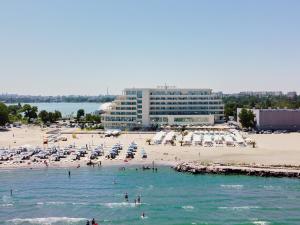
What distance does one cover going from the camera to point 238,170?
54.9m

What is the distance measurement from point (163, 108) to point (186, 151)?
3807 cm

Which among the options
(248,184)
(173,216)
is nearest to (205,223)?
(173,216)

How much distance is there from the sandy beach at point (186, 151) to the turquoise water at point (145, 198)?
18.1 ft

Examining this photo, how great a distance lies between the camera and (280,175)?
174 ft

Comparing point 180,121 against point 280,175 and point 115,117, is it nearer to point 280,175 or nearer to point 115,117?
point 115,117

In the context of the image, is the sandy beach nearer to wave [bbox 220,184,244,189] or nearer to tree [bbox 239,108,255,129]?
tree [bbox 239,108,255,129]

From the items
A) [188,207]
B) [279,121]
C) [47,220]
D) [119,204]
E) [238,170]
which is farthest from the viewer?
[279,121]

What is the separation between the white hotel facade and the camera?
344 ft

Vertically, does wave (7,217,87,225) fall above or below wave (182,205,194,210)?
below

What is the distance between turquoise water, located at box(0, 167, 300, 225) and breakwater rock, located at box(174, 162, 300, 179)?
1.31 m

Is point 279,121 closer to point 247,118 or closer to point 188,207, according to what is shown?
point 247,118

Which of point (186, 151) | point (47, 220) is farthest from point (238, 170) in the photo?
point (47, 220)

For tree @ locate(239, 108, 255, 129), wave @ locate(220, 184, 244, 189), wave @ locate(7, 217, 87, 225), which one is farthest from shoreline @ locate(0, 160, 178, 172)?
tree @ locate(239, 108, 255, 129)

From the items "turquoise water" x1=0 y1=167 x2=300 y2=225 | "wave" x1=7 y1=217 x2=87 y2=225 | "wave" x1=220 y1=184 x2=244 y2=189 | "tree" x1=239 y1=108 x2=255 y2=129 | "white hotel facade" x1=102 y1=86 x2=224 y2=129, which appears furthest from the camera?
"white hotel facade" x1=102 y1=86 x2=224 y2=129
